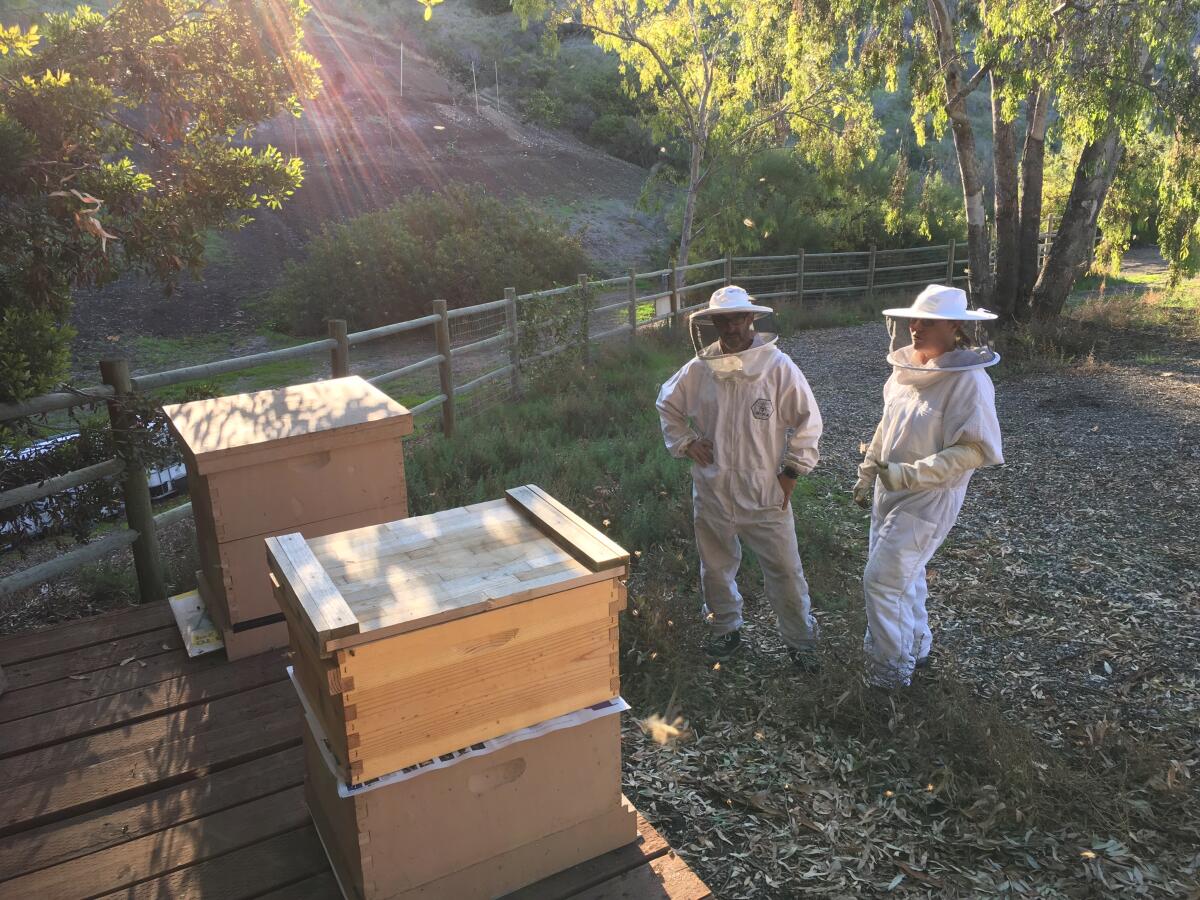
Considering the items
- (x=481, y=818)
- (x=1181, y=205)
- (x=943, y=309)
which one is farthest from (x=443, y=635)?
(x=1181, y=205)

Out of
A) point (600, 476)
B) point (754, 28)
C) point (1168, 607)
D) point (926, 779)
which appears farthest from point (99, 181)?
point (754, 28)

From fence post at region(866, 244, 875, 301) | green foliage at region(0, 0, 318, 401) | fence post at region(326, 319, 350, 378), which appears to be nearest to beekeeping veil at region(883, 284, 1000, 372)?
green foliage at region(0, 0, 318, 401)

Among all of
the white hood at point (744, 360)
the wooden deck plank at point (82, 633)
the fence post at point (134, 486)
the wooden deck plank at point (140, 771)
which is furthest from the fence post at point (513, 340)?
the wooden deck plank at point (140, 771)

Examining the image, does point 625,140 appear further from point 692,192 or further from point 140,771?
point 140,771

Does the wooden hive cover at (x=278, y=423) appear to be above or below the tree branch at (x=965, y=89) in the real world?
below

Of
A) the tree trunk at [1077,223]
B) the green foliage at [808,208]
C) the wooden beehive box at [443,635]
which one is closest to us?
the wooden beehive box at [443,635]

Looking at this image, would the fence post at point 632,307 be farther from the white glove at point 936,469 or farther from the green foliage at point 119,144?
the white glove at point 936,469

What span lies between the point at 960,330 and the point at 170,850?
11.6 ft

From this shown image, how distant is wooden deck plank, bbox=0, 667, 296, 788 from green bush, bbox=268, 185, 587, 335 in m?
14.4

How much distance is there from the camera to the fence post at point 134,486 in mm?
4227

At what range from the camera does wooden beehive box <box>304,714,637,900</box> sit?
208 centimetres

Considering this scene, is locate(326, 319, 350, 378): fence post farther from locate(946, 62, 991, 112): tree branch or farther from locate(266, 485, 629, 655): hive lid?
locate(946, 62, 991, 112): tree branch

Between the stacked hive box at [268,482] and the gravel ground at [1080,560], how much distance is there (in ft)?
10.2

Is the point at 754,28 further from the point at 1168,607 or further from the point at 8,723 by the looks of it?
the point at 8,723
